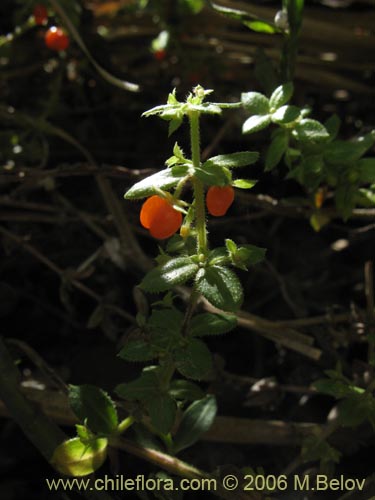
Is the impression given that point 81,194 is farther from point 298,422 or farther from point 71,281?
point 298,422

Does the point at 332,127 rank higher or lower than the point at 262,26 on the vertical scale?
lower

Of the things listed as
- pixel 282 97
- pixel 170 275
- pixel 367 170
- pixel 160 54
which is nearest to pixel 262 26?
pixel 282 97

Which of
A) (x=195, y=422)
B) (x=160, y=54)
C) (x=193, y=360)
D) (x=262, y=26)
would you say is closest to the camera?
(x=193, y=360)

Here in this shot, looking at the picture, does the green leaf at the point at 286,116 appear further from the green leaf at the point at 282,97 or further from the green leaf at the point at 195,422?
the green leaf at the point at 195,422

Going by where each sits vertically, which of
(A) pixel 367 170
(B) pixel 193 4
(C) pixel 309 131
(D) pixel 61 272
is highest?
(B) pixel 193 4

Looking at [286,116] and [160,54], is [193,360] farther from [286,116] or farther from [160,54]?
[160,54]

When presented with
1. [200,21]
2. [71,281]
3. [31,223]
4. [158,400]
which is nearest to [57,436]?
[158,400]
